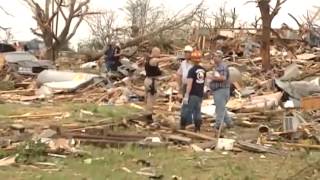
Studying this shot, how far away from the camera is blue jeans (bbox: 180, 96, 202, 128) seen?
12867 mm

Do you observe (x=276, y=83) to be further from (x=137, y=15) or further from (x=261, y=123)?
(x=137, y=15)

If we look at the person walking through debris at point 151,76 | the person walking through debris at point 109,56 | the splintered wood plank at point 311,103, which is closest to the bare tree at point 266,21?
the person walking through debris at point 109,56

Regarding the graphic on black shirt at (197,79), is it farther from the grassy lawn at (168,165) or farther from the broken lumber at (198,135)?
the grassy lawn at (168,165)

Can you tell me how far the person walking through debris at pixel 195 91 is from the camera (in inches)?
502

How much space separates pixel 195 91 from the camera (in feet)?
41.9

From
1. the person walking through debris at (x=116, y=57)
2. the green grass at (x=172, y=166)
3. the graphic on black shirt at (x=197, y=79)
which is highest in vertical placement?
the person walking through debris at (x=116, y=57)

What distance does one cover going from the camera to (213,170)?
29.3 feet

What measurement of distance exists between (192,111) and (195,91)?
0.45 meters

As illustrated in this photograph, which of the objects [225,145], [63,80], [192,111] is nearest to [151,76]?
[192,111]

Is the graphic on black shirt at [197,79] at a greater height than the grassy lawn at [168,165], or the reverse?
the graphic on black shirt at [197,79]

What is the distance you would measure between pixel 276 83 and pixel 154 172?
478 inches

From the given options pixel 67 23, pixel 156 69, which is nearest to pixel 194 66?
pixel 156 69

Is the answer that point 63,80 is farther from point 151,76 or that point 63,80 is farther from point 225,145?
point 225,145

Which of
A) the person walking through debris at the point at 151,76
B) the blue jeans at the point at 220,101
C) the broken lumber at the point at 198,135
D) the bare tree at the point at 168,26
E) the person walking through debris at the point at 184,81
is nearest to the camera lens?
the broken lumber at the point at 198,135
